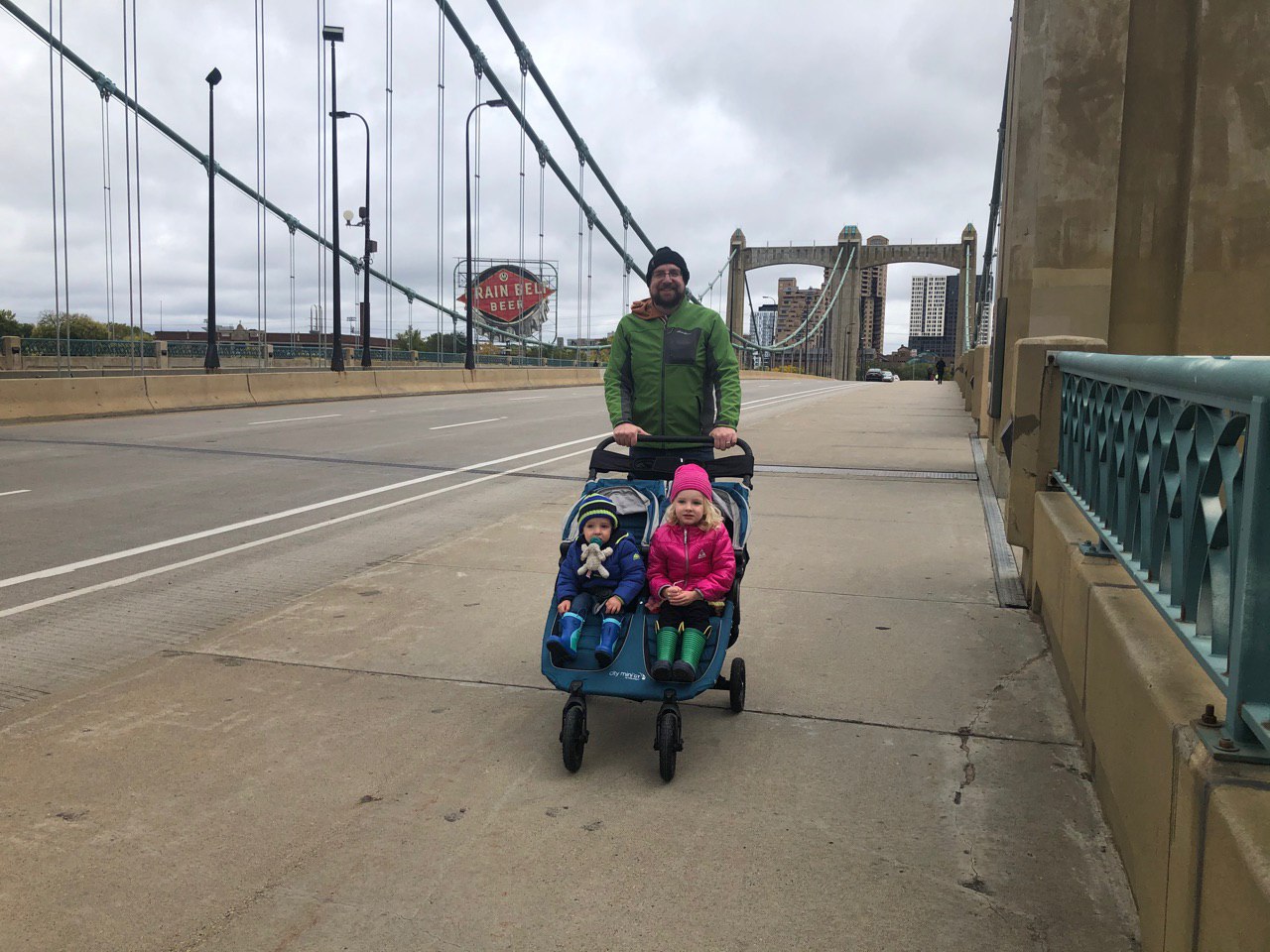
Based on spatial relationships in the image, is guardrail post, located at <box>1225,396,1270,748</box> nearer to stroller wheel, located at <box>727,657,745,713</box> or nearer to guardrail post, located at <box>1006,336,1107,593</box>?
stroller wheel, located at <box>727,657,745,713</box>

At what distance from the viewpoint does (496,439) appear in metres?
16.2

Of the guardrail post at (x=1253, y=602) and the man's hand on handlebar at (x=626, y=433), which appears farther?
the man's hand on handlebar at (x=626, y=433)

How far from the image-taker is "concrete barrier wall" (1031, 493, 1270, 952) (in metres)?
1.86

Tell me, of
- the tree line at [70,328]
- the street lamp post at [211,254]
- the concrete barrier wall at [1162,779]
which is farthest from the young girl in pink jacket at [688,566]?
the tree line at [70,328]

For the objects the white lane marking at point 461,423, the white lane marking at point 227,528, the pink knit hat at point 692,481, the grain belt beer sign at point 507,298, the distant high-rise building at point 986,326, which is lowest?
the white lane marking at point 227,528

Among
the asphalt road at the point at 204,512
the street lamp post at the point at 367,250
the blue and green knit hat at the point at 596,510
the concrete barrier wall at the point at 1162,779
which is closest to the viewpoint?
the concrete barrier wall at the point at 1162,779

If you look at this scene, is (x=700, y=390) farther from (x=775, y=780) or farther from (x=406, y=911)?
(x=406, y=911)

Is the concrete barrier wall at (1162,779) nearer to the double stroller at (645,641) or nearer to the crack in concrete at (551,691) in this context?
the crack in concrete at (551,691)

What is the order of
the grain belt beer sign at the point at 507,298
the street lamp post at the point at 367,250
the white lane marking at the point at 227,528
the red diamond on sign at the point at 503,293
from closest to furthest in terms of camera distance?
the white lane marking at the point at 227,528 < the street lamp post at the point at 367,250 < the grain belt beer sign at the point at 507,298 < the red diamond on sign at the point at 503,293

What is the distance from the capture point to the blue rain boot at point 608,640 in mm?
3852

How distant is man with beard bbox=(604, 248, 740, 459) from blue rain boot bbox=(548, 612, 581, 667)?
118 centimetres

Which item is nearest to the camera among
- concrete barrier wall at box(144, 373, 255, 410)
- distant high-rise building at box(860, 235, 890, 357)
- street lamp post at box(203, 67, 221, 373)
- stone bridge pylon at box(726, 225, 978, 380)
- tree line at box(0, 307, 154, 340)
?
concrete barrier wall at box(144, 373, 255, 410)

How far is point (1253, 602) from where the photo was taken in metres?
2.05

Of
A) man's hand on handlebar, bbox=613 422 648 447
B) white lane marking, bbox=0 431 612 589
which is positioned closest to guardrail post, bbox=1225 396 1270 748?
man's hand on handlebar, bbox=613 422 648 447
